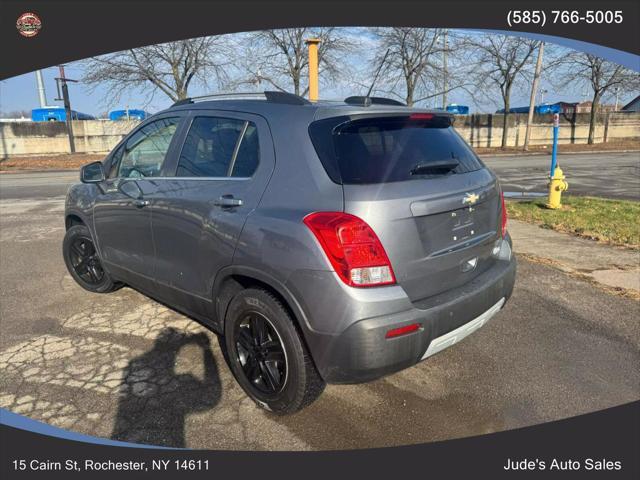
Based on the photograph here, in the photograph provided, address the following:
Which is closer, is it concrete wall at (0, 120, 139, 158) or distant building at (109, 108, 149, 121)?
concrete wall at (0, 120, 139, 158)

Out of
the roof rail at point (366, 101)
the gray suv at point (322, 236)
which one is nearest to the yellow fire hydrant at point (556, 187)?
the gray suv at point (322, 236)

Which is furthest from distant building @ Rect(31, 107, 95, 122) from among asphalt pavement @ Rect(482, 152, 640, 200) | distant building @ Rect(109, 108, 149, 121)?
asphalt pavement @ Rect(482, 152, 640, 200)

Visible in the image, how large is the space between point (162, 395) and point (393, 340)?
165cm

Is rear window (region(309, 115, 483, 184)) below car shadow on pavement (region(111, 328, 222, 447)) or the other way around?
the other way around

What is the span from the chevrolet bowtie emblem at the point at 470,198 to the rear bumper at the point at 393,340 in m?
0.53

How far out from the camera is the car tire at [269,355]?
2.52m

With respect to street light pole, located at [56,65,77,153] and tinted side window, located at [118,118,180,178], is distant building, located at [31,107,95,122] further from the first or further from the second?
tinted side window, located at [118,118,180,178]

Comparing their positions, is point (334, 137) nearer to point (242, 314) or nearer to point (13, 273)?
point (242, 314)

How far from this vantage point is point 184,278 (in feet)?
10.7

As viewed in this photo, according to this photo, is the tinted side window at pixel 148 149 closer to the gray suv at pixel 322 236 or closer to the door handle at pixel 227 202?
the gray suv at pixel 322 236

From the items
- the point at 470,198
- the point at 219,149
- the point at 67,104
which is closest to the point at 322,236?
the point at 470,198

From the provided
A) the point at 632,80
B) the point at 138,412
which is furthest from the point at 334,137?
the point at 632,80

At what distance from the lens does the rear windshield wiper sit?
8.43 feet

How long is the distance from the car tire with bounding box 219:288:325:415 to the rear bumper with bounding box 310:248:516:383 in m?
0.15
